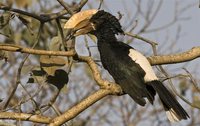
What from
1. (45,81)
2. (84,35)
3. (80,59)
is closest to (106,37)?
(84,35)

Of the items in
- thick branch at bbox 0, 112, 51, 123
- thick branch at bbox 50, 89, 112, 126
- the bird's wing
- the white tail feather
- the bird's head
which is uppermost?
the bird's head

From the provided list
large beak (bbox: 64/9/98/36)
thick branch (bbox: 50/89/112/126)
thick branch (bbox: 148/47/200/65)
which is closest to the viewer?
thick branch (bbox: 50/89/112/126)

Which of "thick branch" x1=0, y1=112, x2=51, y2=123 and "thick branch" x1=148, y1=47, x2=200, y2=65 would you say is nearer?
"thick branch" x1=0, y1=112, x2=51, y2=123

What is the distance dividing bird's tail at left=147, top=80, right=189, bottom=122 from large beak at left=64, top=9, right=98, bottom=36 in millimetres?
432

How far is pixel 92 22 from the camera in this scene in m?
3.38

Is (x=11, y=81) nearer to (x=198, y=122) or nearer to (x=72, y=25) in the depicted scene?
(x=198, y=122)

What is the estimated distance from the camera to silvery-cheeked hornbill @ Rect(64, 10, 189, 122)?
299 cm

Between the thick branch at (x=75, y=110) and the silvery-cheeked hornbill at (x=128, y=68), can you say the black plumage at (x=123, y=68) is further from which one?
the thick branch at (x=75, y=110)

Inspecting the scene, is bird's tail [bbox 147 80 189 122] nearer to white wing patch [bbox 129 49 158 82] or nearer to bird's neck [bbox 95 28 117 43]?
white wing patch [bbox 129 49 158 82]

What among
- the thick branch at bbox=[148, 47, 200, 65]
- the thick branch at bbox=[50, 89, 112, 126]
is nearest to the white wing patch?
the thick branch at bbox=[148, 47, 200, 65]

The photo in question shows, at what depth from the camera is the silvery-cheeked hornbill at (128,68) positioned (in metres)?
2.99

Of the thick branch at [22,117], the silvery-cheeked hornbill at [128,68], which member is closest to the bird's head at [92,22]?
the silvery-cheeked hornbill at [128,68]

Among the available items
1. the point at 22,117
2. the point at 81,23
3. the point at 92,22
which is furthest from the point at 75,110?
the point at 92,22

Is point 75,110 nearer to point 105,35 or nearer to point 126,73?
point 126,73
